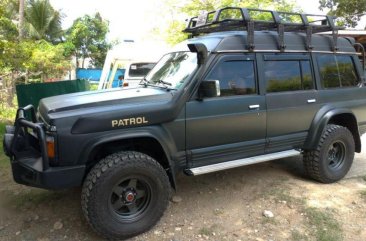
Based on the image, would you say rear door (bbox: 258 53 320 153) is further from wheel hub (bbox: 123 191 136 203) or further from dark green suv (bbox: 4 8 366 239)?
wheel hub (bbox: 123 191 136 203)

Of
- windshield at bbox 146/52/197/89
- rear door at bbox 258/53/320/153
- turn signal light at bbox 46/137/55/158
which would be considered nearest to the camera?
turn signal light at bbox 46/137/55/158

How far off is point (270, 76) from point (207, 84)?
1.12m

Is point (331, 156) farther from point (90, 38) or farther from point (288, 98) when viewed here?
point (90, 38)

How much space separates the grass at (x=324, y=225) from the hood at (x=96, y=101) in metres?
2.13

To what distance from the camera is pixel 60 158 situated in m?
3.61

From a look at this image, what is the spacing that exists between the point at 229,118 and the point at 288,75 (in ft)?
3.88

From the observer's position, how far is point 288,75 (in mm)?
5094

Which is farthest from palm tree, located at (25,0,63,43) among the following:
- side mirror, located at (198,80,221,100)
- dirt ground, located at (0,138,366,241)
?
side mirror, located at (198,80,221,100)

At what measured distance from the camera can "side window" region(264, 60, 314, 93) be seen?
491 centimetres

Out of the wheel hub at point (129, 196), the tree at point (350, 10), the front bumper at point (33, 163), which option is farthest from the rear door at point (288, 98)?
the tree at point (350, 10)

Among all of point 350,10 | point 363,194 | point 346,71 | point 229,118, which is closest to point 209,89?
point 229,118

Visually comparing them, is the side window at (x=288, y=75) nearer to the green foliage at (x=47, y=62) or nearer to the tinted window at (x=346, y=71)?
the tinted window at (x=346, y=71)

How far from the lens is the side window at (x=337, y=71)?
5434 mm

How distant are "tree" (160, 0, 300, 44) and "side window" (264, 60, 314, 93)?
790 cm
